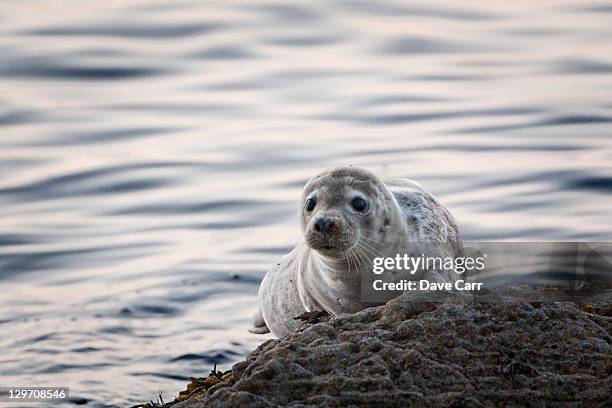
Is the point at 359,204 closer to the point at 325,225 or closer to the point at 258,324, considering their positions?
the point at 325,225

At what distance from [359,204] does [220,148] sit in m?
9.16

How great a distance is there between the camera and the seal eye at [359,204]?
6.80 meters

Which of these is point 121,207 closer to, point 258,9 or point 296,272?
point 296,272

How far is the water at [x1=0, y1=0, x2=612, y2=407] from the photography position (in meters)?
11.0

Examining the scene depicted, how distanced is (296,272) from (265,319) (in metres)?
0.61

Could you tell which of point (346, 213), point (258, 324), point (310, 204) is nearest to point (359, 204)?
point (346, 213)

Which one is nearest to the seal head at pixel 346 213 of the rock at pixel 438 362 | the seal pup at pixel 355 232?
the seal pup at pixel 355 232

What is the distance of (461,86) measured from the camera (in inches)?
699

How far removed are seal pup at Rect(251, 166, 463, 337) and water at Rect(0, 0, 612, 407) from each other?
2528mm

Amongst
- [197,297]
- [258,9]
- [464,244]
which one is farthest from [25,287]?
[258,9]

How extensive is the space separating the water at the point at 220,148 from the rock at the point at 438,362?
373 cm

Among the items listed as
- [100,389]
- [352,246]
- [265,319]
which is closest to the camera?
[352,246]

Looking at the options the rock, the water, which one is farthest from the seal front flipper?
the rock

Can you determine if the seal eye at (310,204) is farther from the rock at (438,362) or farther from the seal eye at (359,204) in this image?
the rock at (438,362)
